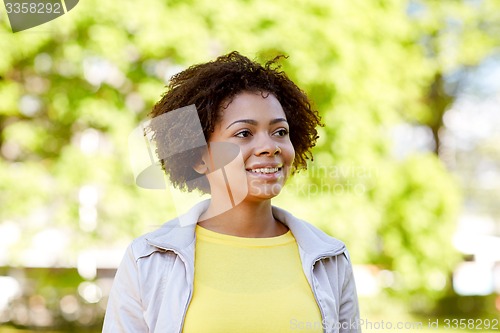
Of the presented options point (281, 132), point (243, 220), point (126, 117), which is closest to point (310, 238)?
point (243, 220)

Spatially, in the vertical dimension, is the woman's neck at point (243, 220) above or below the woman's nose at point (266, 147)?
below

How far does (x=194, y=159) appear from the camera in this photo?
2.15 meters

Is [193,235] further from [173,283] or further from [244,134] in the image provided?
[244,134]

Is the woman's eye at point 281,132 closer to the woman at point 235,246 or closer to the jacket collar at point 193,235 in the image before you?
the woman at point 235,246

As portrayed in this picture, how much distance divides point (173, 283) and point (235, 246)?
21cm

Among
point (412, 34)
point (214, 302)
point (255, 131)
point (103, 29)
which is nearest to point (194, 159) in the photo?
point (255, 131)

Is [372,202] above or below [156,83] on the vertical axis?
below

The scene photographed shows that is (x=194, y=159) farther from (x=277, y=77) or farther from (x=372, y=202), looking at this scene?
(x=372, y=202)

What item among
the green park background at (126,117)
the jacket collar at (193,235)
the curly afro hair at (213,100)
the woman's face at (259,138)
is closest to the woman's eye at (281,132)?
the woman's face at (259,138)

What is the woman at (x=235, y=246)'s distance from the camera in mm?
1854

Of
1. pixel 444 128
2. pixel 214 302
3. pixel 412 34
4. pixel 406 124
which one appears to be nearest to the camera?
pixel 214 302

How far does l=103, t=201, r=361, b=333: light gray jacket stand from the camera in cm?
185

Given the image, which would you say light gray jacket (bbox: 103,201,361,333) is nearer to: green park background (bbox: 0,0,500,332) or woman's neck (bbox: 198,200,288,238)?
woman's neck (bbox: 198,200,288,238)

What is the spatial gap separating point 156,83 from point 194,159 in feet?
14.3
